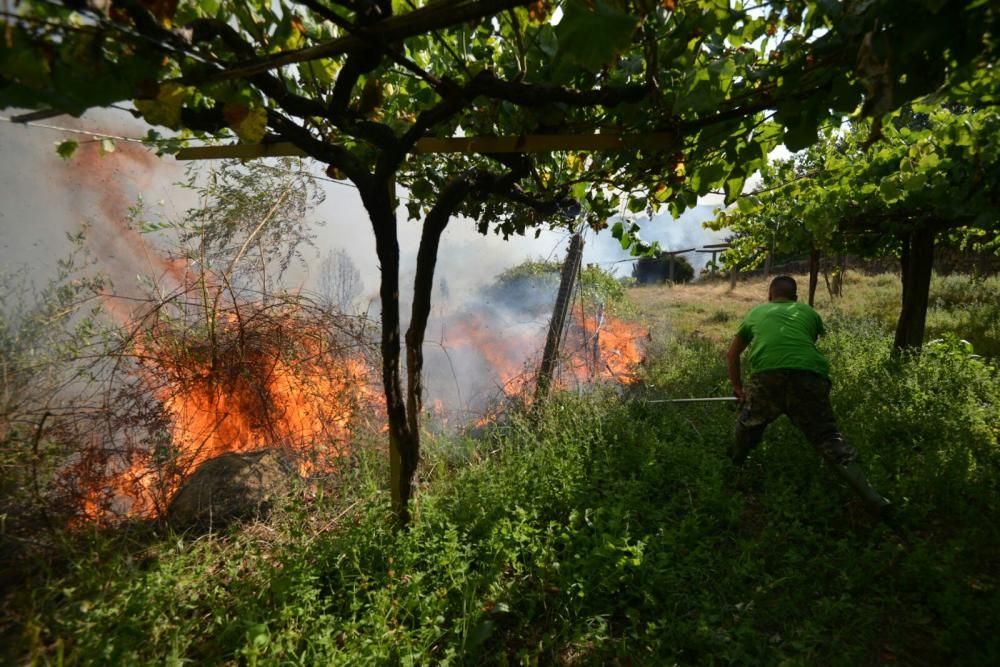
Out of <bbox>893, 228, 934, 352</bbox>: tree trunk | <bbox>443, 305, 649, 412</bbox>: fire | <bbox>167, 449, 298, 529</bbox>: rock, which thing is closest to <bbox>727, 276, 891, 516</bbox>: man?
<bbox>443, 305, 649, 412</bbox>: fire

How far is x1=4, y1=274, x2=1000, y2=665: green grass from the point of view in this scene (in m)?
2.22

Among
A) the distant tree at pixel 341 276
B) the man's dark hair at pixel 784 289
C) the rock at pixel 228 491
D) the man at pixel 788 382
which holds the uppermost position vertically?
the distant tree at pixel 341 276

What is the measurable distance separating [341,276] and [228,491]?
4.89 meters

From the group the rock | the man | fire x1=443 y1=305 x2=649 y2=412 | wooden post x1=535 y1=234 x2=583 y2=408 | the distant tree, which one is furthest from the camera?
fire x1=443 y1=305 x2=649 y2=412

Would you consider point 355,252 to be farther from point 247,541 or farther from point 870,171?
point 870,171

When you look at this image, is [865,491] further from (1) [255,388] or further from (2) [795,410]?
(1) [255,388]

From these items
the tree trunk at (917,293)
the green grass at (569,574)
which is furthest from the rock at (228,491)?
the tree trunk at (917,293)

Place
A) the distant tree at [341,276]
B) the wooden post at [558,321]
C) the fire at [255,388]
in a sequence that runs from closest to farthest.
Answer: the fire at [255,388]
the wooden post at [558,321]
the distant tree at [341,276]

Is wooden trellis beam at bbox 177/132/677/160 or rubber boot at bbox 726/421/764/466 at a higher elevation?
wooden trellis beam at bbox 177/132/677/160

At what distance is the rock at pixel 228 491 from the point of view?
10.2ft

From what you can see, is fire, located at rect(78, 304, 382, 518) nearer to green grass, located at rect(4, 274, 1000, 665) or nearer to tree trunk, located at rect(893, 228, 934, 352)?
green grass, located at rect(4, 274, 1000, 665)

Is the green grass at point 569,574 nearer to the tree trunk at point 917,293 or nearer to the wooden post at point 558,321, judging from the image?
the wooden post at point 558,321

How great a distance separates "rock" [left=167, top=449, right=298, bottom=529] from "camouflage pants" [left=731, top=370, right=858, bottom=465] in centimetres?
382

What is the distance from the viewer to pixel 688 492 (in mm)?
3576
